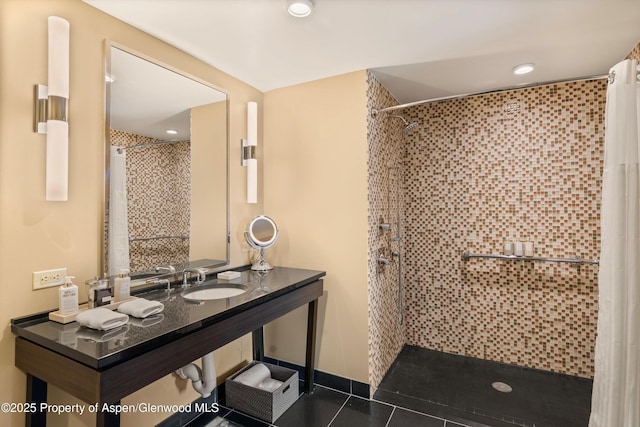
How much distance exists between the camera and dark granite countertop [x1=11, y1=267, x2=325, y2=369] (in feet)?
3.75

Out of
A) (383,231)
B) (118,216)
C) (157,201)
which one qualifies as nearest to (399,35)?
(383,231)

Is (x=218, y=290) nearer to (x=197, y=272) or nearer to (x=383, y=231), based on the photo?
(x=197, y=272)

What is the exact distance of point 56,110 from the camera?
143 centimetres

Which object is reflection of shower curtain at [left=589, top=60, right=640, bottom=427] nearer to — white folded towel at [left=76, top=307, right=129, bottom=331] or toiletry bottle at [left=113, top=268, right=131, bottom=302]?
white folded towel at [left=76, top=307, right=129, bottom=331]

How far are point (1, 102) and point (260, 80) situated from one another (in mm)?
1649

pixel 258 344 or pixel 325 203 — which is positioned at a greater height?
pixel 325 203

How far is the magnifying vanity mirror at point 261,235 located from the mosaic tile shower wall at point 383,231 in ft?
2.53

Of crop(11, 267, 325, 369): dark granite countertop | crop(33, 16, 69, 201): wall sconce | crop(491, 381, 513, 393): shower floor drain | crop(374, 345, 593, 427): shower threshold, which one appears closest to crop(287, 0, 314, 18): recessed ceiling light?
crop(33, 16, 69, 201): wall sconce

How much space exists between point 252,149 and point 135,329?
5.37ft

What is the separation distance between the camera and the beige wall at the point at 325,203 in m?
2.44

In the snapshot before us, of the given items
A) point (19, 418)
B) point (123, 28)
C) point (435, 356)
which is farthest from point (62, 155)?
point (435, 356)

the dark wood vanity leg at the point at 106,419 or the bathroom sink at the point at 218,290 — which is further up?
the bathroom sink at the point at 218,290

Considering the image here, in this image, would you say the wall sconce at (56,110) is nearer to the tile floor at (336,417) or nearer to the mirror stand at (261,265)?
the mirror stand at (261,265)

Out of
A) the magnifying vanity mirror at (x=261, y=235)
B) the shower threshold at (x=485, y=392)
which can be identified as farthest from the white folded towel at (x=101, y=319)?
the shower threshold at (x=485, y=392)
